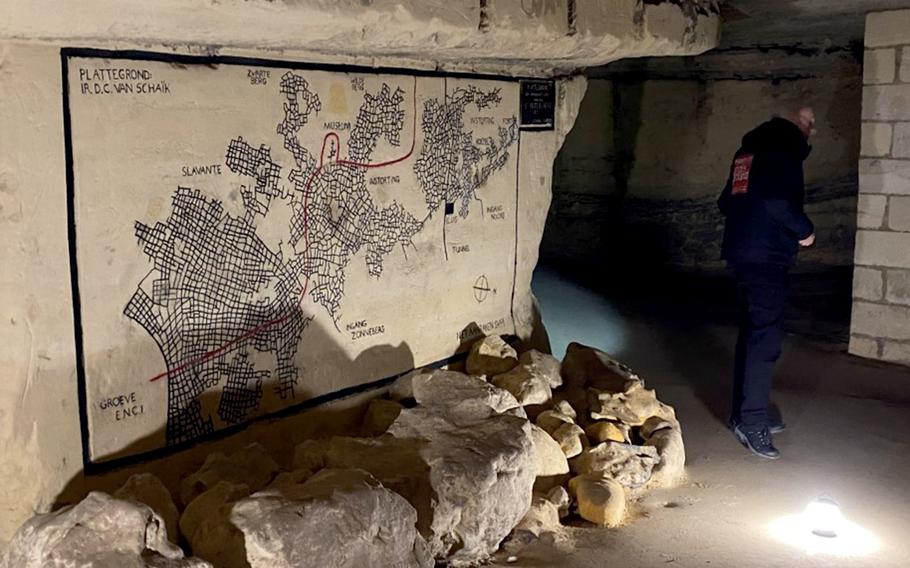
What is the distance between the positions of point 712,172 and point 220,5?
7.25 metres

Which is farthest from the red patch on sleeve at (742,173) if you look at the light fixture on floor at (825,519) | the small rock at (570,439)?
the light fixture on floor at (825,519)

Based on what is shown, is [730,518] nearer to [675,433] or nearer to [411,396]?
[675,433]

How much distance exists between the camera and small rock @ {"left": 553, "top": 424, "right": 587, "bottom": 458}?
3926 mm

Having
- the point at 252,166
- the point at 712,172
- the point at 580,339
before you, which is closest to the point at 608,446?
the point at 252,166

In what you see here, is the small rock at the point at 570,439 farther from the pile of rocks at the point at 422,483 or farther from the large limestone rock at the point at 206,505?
the large limestone rock at the point at 206,505

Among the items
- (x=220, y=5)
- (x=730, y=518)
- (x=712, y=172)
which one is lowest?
(x=730, y=518)

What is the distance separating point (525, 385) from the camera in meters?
4.23

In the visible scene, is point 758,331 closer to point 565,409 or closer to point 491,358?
point 565,409

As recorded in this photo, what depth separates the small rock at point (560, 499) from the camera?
142 inches

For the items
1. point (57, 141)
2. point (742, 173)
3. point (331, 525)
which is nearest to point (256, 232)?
point (57, 141)

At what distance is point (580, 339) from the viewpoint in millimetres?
6578

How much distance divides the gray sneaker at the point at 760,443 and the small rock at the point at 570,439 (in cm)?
98

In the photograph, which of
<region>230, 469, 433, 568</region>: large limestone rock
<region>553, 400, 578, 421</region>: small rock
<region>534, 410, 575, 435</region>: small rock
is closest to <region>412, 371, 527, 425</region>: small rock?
<region>534, 410, 575, 435</region>: small rock

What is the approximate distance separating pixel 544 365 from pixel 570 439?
2.08 feet
